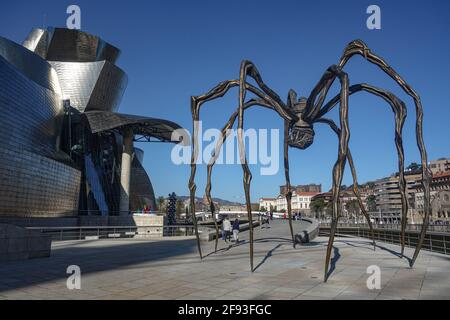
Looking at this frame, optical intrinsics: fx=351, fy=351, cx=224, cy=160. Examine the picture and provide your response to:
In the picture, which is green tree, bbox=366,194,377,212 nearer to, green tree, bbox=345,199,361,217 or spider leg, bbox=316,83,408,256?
green tree, bbox=345,199,361,217

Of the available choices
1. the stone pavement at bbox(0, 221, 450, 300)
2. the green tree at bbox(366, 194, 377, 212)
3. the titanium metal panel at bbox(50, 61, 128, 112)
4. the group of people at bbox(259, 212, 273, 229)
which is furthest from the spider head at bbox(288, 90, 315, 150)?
the green tree at bbox(366, 194, 377, 212)

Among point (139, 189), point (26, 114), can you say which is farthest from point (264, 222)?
point (139, 189)

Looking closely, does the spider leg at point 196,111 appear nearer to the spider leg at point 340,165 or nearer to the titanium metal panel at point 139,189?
the spider leg at point 340,165

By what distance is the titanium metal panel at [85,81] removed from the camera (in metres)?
58.2

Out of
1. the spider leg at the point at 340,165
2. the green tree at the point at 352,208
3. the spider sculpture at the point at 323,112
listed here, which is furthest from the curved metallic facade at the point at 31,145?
the green tree at the point at 352,208

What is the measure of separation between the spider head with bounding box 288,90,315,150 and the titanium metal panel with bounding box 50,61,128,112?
54127 mm

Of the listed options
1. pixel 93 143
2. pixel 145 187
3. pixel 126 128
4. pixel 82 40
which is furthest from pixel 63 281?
pixel 145 187

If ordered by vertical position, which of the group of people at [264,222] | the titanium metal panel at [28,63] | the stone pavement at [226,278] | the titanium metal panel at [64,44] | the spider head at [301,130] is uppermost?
the titanium metal panel at [64,44]

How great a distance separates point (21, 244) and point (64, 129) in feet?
146

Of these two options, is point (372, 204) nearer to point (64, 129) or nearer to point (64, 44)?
point (64, 129)

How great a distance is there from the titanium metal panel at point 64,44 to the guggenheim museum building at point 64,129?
0.15m

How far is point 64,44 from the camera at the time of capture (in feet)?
193

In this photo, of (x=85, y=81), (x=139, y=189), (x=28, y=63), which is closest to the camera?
(x=28, y=63)
